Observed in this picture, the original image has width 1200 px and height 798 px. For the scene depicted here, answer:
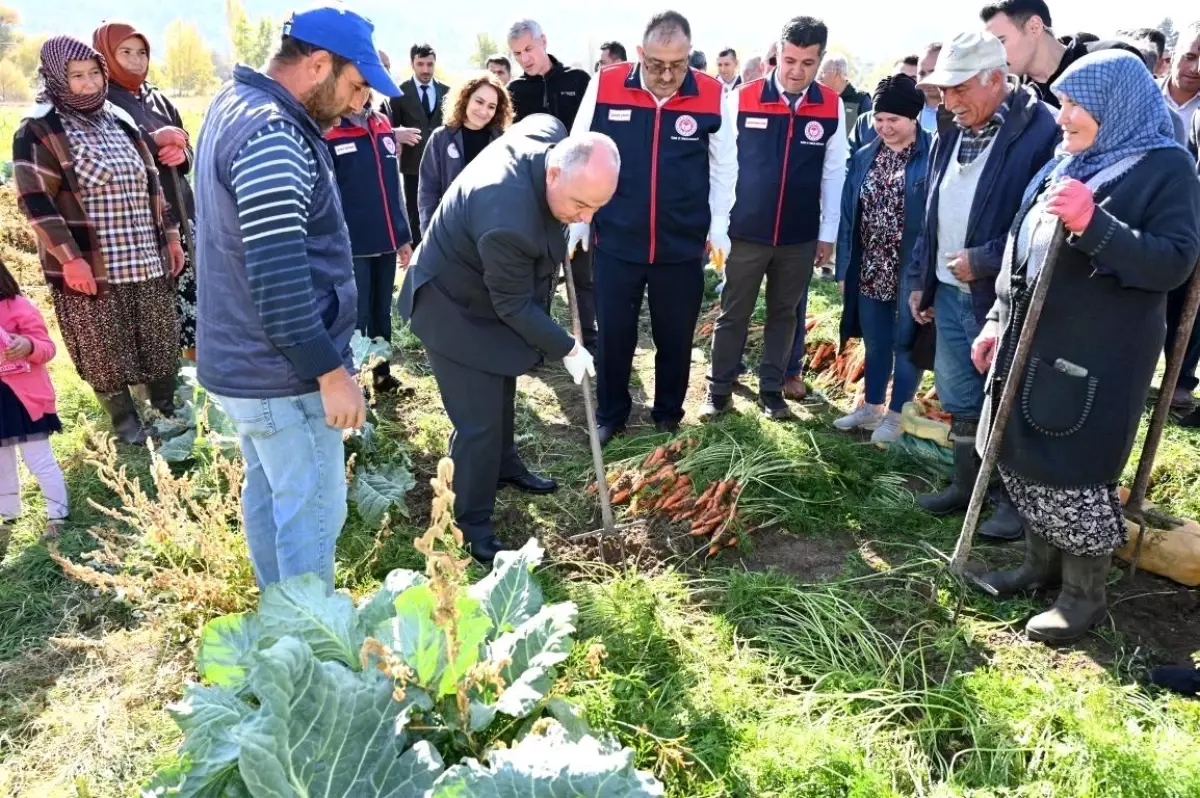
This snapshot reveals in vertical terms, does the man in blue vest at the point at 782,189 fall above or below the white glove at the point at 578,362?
above

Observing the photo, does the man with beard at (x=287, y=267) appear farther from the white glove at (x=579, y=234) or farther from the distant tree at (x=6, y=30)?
the distant tree at (x=6, y=30)

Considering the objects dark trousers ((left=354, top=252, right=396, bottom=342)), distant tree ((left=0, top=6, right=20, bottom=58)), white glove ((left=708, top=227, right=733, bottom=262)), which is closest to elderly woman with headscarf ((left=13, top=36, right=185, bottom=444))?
dark trousers ((left=354, top=252, right=396, bottom=342))

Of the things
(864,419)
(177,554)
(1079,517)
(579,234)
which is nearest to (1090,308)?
(1079,517)

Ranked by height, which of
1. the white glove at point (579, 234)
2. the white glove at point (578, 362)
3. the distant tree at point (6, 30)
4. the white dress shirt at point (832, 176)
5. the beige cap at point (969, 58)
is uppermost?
the distant tree at point (6, 30)

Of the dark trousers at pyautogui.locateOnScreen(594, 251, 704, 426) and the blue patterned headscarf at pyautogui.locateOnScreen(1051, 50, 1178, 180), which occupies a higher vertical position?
the blue patterned headscarf at pyautogui.locateOnScreen(1051, 50, 1178, 180)

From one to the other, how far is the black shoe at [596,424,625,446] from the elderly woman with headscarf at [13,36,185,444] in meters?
2.65

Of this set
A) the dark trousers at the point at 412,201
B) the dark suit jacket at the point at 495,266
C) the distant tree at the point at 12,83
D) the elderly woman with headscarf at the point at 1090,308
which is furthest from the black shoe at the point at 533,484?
the distant tree at the point at 12,83

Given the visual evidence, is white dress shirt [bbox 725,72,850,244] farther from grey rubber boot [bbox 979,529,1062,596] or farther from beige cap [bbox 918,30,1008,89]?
grey rubber boot [bbox 979,529,1062,596]

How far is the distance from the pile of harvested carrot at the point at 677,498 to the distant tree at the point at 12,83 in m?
70.6

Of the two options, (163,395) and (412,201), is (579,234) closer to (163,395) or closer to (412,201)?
(163,395)

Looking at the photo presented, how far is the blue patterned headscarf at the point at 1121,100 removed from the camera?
2504 millimetres

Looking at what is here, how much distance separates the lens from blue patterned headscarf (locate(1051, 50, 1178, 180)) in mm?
2504

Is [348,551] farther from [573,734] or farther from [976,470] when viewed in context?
[976,470]

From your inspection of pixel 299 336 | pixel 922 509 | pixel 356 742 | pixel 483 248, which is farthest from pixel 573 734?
pixel 922 509
